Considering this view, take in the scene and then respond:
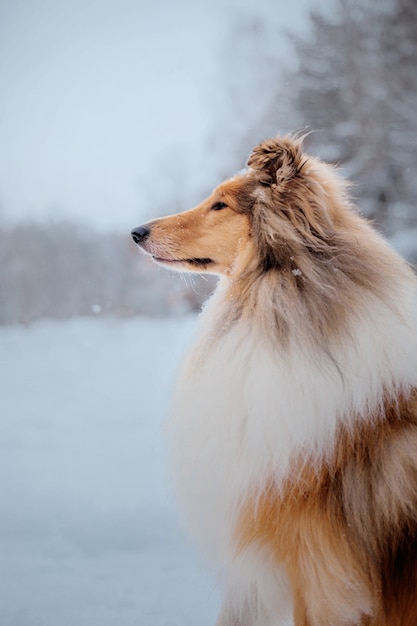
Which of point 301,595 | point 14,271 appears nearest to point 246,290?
point 301,595

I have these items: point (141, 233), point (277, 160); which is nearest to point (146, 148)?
point (141, 233)

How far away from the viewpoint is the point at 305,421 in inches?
66.9

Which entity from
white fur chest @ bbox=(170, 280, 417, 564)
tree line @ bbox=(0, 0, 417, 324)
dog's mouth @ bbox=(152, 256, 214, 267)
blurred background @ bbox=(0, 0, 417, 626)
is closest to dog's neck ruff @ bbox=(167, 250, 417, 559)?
white fur chest @ bbox=(170, 280, 417, 564)

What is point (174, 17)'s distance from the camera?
27.9 feet

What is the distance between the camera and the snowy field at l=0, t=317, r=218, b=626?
2.48 meters

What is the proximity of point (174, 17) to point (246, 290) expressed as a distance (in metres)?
7.84

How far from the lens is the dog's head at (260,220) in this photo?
74.9 inches

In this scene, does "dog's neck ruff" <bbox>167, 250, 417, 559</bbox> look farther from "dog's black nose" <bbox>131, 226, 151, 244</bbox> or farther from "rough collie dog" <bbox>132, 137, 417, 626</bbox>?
"dog's black nose" <bbox>131, 226, 151, 244</bbox>

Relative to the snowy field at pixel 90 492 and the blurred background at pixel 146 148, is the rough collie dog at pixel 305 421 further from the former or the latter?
the blurred background at pixel 146 148

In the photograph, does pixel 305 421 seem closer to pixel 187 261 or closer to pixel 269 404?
pixel 269 404

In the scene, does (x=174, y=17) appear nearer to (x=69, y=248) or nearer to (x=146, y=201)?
(x=146, y=201)

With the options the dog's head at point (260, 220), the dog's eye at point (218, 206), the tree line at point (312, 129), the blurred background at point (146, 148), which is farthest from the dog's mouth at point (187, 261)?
the tree line at point (312, 129)

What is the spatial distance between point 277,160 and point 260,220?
223mm

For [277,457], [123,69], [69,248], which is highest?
[123,69]
